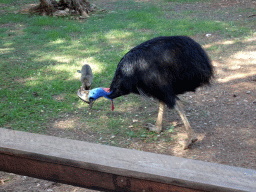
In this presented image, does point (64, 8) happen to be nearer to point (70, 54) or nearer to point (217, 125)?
point (70, 54)

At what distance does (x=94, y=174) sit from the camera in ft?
5.35

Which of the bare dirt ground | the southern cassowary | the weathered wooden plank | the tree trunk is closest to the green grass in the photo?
the bare dirt ground

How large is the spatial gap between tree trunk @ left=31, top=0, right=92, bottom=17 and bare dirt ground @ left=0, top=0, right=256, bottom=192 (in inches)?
236

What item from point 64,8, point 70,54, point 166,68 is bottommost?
point 70,54

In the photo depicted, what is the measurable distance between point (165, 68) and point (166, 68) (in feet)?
0.04

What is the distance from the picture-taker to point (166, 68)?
348 centimetres

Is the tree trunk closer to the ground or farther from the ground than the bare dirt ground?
farther from the ground

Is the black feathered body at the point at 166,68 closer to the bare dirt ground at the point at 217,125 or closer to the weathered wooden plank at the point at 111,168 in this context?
the bare dirt ground at the point at 217,125

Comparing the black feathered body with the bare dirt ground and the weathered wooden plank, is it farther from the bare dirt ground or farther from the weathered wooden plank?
the weathered wooden plank

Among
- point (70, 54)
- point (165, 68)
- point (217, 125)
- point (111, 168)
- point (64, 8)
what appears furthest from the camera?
point (64, 8)

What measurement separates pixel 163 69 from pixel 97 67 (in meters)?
2.99

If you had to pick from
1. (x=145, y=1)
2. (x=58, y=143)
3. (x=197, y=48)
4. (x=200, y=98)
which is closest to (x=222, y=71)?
(x=200, y=98)

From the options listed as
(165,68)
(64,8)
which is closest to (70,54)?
(165,68)

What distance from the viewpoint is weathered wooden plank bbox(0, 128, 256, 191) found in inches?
57.4
